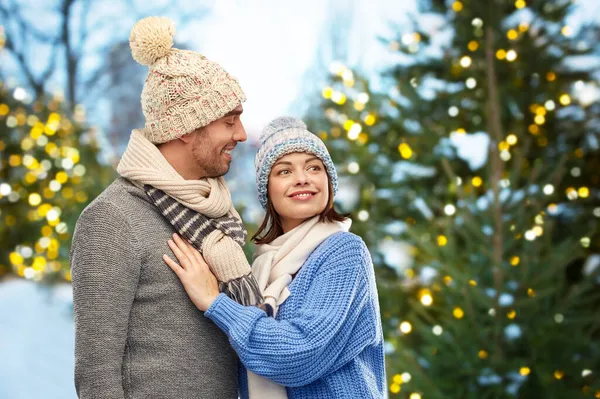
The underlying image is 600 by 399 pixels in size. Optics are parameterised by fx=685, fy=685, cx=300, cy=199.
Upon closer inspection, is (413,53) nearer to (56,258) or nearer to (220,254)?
(220,254)

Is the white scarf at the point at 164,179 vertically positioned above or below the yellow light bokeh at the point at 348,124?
above

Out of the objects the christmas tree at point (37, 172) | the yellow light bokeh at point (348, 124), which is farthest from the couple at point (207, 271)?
the christmas tree at point (37, 172)

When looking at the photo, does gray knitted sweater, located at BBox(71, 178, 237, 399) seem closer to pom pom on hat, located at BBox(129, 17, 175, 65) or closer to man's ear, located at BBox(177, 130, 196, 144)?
man's ear, located at BBox(177, 130, 196, 144)

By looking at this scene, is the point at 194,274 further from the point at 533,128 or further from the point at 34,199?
the point at 34,199

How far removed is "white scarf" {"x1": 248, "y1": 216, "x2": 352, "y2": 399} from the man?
0.08 meters

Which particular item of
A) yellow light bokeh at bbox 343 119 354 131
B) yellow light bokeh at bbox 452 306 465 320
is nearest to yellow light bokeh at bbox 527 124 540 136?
yellow light bokeh at bbox 343 119 354 131

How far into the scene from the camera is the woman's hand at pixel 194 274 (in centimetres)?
145

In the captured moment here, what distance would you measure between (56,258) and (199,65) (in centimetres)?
404

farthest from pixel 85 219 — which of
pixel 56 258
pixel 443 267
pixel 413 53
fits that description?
pixel 56 258

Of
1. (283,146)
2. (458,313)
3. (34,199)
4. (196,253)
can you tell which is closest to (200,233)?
(196,253)

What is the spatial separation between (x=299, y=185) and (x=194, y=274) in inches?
12.8

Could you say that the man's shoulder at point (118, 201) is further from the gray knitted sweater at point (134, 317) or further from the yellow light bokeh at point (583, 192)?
the yellow light bokeh at point (583, 192)

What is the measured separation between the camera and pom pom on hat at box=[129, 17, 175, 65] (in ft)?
4.98

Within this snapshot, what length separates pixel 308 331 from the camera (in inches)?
55.4
